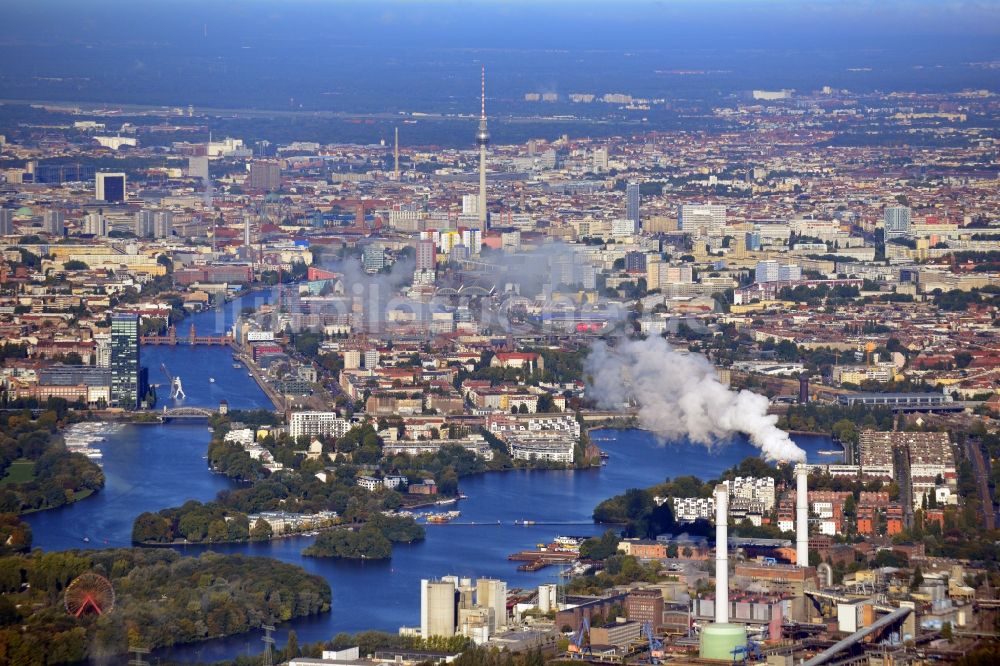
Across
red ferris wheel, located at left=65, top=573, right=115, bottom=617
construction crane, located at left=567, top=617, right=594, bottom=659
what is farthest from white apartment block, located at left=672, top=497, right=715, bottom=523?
red ferris wheel, located at left=65, top=573, right=115, bottom=617

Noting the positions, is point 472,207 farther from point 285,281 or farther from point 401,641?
point 401,641

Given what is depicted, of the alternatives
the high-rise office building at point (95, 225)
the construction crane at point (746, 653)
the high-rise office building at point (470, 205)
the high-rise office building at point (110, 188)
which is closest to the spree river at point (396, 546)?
the construction crane at point (746, 653)

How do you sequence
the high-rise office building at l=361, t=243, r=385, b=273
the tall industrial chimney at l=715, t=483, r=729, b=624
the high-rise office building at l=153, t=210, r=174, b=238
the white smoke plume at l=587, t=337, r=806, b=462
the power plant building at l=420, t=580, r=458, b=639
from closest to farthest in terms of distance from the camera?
1. the tall industrial chimney at l=715, t=483, r=729, b=624
2. the power plant building at l=420, t=580, r=458, b=639
3. the white smoke plume at l=587, t=337, r=806, b=462
4. the high-rise office building at l=361, t=243, r=385, b=273
5. the high-rise office building at l=153, t=210, r=174, b=238

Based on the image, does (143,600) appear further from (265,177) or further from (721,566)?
(265,177)

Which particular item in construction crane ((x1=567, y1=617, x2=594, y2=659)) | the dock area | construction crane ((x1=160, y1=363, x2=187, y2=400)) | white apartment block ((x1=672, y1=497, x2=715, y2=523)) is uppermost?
construction crane ((x1=160, y1=363, x2=187, y2=400))

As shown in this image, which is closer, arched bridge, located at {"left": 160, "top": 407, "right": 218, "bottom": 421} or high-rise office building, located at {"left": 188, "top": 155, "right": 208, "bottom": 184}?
arched bridge, located at {"left": 160, "top": 407, "right": 218, "bottom": 421}

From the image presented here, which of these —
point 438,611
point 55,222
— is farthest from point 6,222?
point 438,611

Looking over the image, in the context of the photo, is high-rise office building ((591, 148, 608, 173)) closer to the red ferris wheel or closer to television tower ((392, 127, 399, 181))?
television tower ((392, 127, 399, 181))

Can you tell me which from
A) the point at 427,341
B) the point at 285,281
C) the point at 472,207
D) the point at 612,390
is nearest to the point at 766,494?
the point at 612,390
